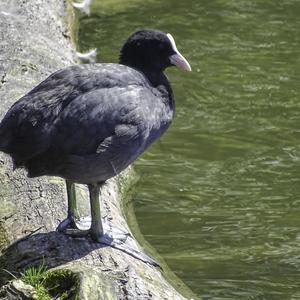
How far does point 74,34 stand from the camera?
30.2 feet

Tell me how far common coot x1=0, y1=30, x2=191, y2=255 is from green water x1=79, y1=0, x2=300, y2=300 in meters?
1.55

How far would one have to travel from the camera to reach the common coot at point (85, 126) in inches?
201

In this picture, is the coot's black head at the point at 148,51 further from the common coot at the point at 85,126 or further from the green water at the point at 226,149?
the green water at the point at 226,149

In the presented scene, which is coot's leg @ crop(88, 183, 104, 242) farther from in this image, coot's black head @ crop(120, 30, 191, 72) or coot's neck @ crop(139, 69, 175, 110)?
coot's black head @ crop(120, 30, 191, 72)

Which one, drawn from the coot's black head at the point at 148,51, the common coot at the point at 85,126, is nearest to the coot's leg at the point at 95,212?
the common coot at the point at 85,126

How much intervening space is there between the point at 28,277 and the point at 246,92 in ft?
18.3

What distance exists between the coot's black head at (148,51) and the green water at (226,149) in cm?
161

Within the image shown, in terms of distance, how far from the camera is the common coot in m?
5.09

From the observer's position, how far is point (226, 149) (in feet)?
28.6

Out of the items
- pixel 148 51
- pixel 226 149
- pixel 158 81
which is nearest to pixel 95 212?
pixel 158 81

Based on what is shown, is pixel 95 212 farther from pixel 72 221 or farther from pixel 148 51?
pixel 148 51

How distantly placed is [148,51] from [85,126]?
0.76 m

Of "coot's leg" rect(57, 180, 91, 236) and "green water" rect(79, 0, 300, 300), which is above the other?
"coot's leg" rect(57, 180, 91, 236)

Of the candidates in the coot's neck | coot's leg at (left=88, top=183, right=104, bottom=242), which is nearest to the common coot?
coot's leg at (left=88, top=183, right=104, bottom=242)
